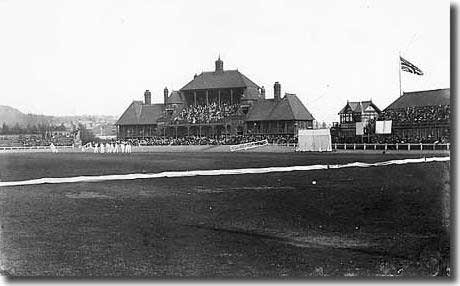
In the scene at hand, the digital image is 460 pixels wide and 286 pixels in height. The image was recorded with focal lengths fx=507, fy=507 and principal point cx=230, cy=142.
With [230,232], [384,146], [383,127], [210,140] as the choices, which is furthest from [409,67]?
[210,140]

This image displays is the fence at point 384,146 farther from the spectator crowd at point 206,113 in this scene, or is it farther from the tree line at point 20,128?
the tree line at point 20,128

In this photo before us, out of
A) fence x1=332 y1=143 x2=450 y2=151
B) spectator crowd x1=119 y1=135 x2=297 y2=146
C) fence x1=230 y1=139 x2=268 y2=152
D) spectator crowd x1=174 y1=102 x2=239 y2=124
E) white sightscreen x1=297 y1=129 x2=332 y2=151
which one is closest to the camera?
fence x1=332 y1=143 x2=450 y2=151

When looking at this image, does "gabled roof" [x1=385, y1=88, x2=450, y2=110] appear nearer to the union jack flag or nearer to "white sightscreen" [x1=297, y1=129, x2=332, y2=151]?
the union jack flag

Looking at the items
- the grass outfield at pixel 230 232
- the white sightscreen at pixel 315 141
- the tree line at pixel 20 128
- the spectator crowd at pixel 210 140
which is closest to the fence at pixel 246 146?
the spectator crowd at pixel 210 140

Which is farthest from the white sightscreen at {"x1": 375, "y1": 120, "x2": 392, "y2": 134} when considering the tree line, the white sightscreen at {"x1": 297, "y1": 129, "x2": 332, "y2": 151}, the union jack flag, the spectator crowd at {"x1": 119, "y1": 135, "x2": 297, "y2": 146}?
the union jack flag

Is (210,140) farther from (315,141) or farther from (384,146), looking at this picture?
(384,146)
